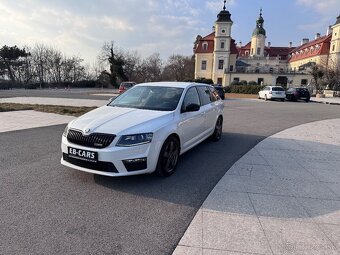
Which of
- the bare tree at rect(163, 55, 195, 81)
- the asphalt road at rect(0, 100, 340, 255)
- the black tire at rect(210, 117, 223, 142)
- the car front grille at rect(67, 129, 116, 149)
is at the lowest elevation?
the asphalt road at rect(0, 100, 340, 255)

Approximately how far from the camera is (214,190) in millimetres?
4234

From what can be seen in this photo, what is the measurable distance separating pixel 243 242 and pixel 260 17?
271 ft

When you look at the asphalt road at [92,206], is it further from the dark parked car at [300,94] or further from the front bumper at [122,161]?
the dark parked car at [300,94]

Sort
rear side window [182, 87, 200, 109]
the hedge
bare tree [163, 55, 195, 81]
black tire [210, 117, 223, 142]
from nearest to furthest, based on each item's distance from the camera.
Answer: rear side window [182, 87, 200, 109] → black tire [210, 117, 223, 142] → the hedge → bare tree [163, 55, 195, 81]

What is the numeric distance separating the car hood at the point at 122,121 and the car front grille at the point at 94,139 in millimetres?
68

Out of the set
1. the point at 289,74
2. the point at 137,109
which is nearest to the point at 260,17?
the point at 289,74

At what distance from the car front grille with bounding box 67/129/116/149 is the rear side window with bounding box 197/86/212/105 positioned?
306cm

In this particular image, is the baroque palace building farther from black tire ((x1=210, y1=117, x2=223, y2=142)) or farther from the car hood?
the car hood

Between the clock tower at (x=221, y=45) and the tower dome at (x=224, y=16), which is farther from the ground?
the tower dome at (x=224, y=16)

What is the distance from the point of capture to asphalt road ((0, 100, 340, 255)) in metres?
2.79

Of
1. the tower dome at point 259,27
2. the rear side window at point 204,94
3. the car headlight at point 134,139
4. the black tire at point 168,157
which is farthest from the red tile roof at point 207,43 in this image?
the car headlight at point 134,139

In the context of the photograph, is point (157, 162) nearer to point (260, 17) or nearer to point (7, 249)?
point (7, 249)

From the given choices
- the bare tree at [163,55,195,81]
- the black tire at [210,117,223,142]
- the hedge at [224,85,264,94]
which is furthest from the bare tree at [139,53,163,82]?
the black tire at [210,117,223,142]

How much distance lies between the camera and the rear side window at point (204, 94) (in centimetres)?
652
